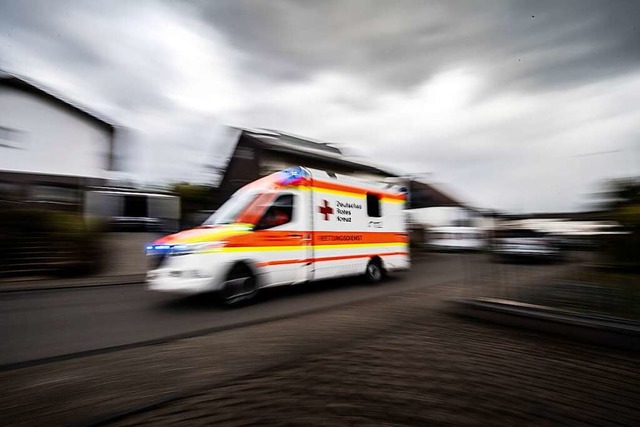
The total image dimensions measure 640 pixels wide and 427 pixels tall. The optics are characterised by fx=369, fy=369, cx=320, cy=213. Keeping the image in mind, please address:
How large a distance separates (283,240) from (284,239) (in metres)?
0.03

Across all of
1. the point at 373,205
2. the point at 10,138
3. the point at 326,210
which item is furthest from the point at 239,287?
the point at 10,138

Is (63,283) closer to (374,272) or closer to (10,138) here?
(374,272)

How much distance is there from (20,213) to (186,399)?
36.6 ft

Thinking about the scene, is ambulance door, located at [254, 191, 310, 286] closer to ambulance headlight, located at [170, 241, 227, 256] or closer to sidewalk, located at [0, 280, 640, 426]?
ambulance headlight, located at [170, 241, 227, 256]

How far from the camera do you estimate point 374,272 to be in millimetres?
9836

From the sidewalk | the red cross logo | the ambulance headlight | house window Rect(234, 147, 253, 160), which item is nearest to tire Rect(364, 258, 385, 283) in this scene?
the red cross logo

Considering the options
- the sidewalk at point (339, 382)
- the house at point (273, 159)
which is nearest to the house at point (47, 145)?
the house at point (273, 159)

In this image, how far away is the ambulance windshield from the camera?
7.05 m

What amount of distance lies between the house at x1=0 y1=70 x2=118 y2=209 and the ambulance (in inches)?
458

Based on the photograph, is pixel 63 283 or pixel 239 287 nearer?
pixel 239 287

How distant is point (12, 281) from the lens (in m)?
Result: 9.84

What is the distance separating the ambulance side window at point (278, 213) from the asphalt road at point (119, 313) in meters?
1.52

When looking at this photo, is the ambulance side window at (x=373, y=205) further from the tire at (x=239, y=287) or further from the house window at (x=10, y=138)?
the house window at (x=10, y=138)

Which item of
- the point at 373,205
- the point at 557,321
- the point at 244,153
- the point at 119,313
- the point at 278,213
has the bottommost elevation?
the point at 119,313
